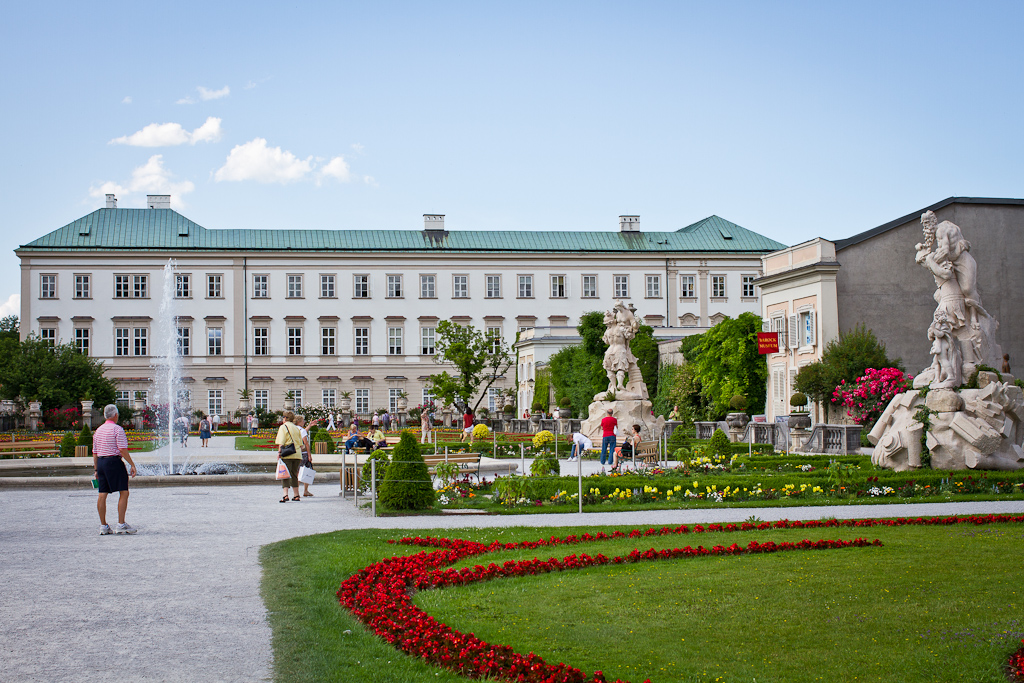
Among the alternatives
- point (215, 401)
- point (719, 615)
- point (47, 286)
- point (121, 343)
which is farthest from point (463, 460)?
point (47, 286)

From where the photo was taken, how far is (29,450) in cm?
2897

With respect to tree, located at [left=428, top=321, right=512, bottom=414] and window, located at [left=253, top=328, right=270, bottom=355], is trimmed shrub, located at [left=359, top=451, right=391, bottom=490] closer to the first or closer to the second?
tree, located at [left=428, top=321, right=512, bottom=414]

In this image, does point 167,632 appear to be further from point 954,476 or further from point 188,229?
point 188,229

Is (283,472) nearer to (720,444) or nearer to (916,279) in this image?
(720,444)

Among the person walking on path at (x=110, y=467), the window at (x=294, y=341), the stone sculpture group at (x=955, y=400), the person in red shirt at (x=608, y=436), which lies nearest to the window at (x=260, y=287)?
the window at (x=294, y=341)

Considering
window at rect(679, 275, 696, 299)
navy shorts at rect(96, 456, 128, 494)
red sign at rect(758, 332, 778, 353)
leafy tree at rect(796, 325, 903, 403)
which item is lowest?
navy shorts at rect(96, 456, 128, 494)

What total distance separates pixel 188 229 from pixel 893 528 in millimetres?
62720

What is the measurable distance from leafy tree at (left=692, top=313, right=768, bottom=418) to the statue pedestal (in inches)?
470

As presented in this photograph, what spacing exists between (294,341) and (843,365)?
40.9 m

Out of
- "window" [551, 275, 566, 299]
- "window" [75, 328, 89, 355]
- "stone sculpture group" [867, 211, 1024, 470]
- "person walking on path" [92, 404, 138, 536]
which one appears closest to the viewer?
"person walking on path" [92, 404, 138, 536]

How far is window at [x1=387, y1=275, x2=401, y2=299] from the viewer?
68.1m

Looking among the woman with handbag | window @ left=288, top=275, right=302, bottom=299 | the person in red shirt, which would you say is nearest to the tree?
window @ left=288, top=275, right=302, bottom=299

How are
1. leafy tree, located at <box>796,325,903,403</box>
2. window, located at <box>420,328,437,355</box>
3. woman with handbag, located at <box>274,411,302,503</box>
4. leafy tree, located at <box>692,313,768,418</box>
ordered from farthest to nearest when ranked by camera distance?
window, located at <box>420,328,437,355</box>
leafy tree, located at <box>692,313,768,418</box>
leafy tree, located at <box>796,325,903,403</box>
woman with handbag, located at <box>274,411,302,503</box>

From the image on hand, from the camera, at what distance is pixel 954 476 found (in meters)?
16.1
